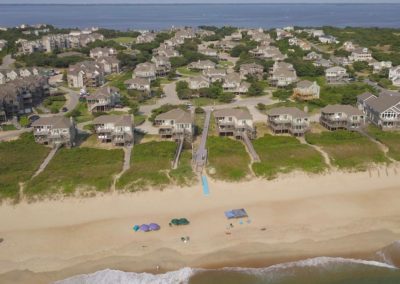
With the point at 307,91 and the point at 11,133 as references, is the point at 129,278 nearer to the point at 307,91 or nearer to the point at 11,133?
the point at 11,133

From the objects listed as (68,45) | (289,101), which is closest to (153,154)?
(289,101)

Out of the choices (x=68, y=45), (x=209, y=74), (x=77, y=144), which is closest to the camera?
(x=77, y=144)

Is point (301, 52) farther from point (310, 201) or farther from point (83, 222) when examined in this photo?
point (83, 222)

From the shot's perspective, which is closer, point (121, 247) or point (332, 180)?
point (121, 247)

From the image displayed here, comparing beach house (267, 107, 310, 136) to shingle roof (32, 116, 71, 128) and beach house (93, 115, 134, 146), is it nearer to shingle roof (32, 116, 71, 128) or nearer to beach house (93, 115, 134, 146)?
beach house (93, 115, 134, 146)

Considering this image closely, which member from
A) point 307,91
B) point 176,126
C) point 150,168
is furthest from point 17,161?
point 307,91

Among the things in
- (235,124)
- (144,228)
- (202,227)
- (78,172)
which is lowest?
(202,227)
